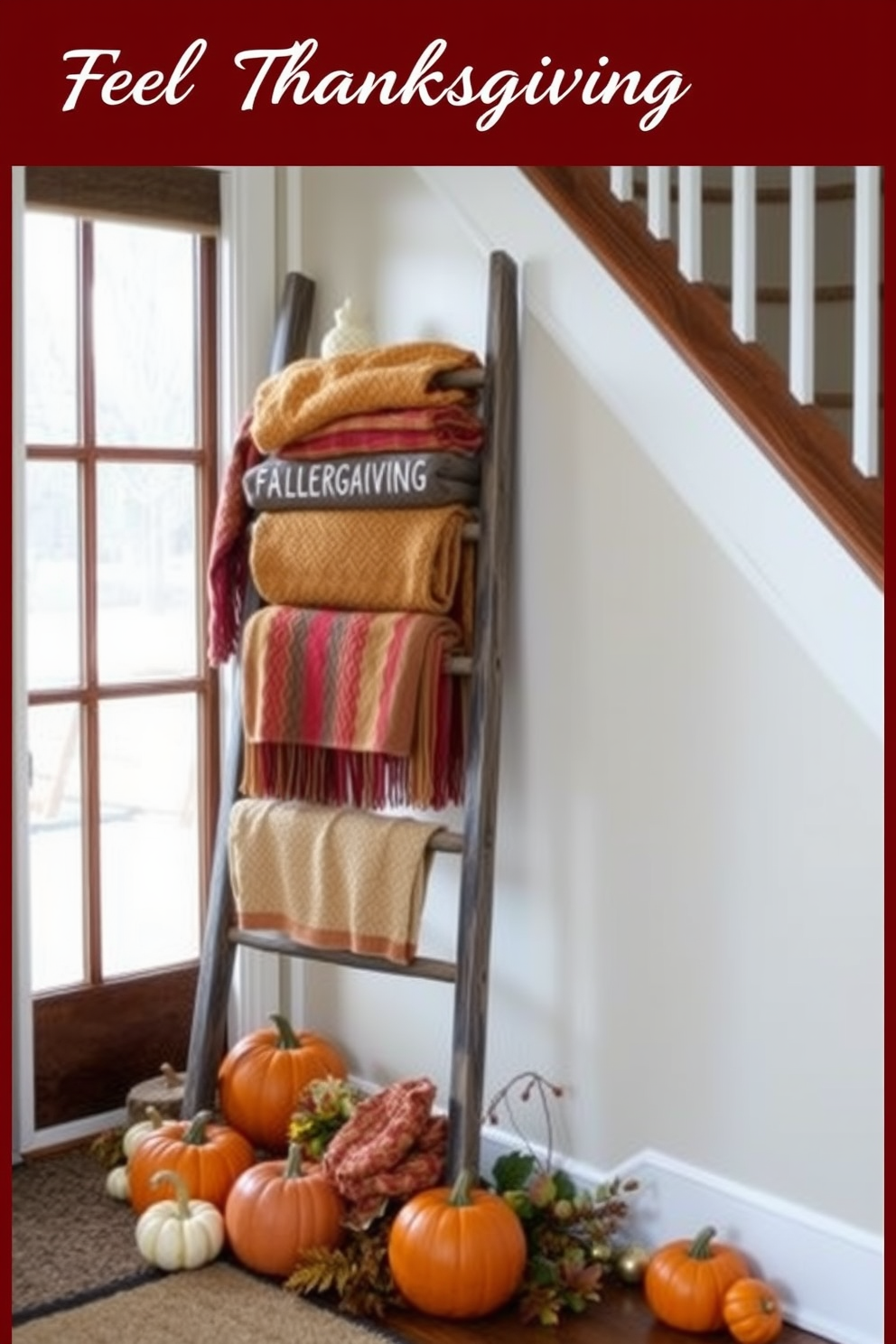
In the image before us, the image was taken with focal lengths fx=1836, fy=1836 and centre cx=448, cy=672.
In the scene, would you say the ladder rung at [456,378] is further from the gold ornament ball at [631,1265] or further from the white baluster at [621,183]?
the gold ornament ball at [631,1265]

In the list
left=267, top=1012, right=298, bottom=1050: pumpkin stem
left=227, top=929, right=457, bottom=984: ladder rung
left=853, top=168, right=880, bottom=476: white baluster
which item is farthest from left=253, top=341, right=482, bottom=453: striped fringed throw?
left=267, top=1012, right=298, bottom=1050: pumpkin stem

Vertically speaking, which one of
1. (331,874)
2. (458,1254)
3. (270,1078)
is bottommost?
(458,1254)

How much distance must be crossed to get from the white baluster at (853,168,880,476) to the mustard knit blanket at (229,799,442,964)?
96cm

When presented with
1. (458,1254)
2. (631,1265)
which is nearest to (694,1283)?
(631,1265)

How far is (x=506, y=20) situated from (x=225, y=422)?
3.69 ft

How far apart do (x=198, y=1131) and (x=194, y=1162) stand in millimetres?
52

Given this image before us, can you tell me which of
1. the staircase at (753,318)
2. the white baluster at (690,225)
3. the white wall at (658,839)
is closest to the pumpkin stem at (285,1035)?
the white wall at (658,839)

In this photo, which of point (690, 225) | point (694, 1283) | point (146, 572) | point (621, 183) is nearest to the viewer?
point (694, 1283)

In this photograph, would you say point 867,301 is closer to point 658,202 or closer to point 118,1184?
point 658,202

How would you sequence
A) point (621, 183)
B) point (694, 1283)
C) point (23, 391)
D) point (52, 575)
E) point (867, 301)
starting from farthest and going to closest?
point (52, 575) → point (23, 391) → point (621, 183) → point (694, 1283) → point (867, 301)

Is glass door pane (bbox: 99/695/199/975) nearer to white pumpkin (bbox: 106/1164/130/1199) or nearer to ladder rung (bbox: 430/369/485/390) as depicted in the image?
white pumpkin (bbox: 106/1164/130/1199)

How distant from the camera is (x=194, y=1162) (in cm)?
287

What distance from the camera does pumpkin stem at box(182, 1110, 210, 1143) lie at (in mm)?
2898

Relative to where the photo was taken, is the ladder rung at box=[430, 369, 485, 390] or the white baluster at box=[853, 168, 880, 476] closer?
the white baluster at box=[853, 168, 880, 476]
